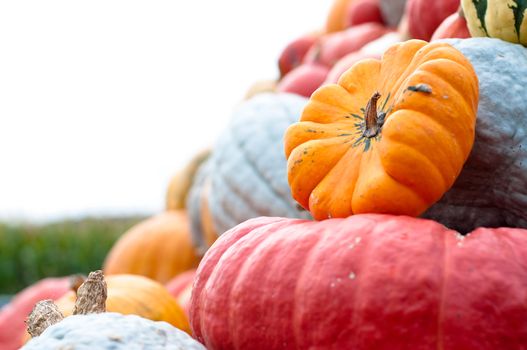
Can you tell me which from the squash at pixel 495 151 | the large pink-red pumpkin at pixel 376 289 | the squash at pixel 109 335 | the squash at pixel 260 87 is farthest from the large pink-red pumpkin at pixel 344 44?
the squash at pixel 109 335

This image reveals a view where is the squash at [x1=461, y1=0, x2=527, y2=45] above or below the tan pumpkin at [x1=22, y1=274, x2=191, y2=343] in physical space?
above

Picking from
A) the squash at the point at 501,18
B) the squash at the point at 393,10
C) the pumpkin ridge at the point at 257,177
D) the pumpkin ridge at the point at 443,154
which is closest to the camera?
the pumpkin ridge at the point at 443,154

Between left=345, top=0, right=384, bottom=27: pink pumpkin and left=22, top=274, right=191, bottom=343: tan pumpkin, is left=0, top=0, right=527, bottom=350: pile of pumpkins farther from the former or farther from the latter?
left=345, top=0, right=384, bottom=27: pink pumpkin

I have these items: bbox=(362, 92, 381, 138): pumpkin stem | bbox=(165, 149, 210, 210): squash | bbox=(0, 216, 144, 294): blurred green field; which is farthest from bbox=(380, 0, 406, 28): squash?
bbox=(0, 216, 144, 294): blurred green field

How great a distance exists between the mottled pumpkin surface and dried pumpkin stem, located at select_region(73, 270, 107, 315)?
0.41ft

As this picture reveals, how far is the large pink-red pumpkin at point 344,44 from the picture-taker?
273 centimetres

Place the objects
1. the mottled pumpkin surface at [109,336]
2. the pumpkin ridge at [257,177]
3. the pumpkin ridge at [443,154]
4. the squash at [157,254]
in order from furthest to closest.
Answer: the squash at [157,254] < the pumpkin ridge at [257,177] < the pumpkin ridge at [443,154] < the mottled pumpkin surface at [109,336]

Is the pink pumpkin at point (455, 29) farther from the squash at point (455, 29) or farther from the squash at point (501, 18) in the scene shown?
the squash at point (501, 18)

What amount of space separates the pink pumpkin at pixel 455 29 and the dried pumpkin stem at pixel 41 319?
0.90 m

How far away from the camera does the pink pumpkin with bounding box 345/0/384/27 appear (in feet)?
9.80

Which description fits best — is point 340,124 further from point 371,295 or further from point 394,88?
point 371,295

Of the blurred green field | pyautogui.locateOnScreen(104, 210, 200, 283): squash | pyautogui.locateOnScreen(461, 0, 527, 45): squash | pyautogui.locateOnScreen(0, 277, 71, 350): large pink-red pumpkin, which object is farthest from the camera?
the blurred green field

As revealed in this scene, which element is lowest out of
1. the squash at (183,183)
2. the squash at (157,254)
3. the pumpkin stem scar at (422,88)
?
the squash at (157,254)

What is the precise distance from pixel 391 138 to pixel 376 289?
0.24 meters
